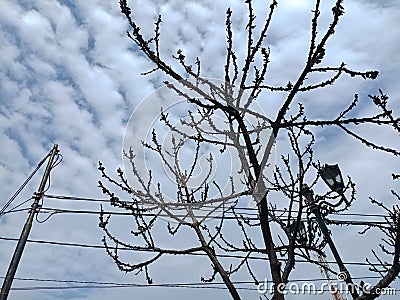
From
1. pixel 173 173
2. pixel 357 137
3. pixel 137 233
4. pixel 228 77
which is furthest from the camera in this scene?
pixel 173 173

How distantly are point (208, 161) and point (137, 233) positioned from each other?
1.68 metres

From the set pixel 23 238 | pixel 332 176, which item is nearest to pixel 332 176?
pixel 332 176

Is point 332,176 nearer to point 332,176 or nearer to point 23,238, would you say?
point 332,176

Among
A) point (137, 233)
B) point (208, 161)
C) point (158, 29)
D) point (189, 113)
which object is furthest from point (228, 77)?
point (208, 161)

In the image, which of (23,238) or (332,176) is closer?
(332,176)

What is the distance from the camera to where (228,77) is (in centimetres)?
276

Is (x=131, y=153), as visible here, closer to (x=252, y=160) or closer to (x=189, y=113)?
(x=189, y=113)

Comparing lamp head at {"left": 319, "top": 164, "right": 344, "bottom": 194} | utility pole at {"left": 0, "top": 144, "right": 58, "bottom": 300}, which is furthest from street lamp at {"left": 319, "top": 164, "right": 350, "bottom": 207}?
utility pole at {"left": 0, "top": 144, "right": 58, "bottom": 300}

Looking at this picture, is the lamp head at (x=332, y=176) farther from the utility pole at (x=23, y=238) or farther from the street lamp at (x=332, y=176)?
the utility pole at (x=23, y=238)

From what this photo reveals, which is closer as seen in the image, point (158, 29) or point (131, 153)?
point (158, 29)

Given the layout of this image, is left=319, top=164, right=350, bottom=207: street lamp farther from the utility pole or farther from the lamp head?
the utility pole

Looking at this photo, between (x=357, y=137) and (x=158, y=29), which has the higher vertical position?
(x=158, y=29)

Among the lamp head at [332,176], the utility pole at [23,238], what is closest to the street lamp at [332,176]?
the lamp head at [332,176]

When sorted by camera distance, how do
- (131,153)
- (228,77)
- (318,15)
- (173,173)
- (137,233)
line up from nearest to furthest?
(318,15) → (228,77) → (137,233) → (131,153) → (173,173)
